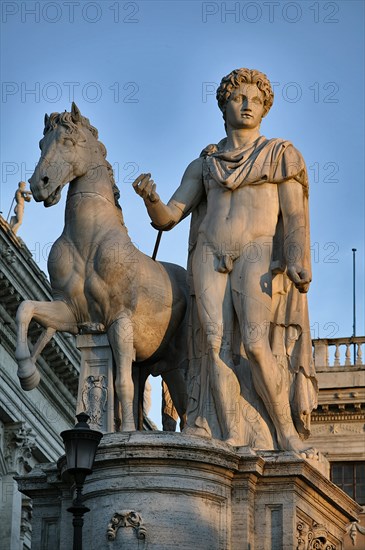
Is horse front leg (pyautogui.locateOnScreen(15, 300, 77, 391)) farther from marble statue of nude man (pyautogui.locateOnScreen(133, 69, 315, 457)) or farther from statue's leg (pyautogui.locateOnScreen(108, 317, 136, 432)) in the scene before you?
marble statue of nude man (pyautogui.locateOnScreen(133, 69, 315, 457))

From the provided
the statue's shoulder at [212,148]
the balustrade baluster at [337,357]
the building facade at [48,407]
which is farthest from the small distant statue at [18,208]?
the statue's shoulder at [212,148]

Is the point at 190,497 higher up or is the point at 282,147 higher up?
the point at 282,147

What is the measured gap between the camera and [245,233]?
1983 cm

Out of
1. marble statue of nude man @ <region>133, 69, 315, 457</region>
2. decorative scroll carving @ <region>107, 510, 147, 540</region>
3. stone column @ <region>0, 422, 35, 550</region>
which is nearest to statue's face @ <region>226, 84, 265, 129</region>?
marble statue of nude man @ <region>133, 69, 315, 457</region>

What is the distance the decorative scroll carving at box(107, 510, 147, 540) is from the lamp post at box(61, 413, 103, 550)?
937 mm

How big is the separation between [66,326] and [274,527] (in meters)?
3.06

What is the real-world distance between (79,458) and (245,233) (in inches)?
148

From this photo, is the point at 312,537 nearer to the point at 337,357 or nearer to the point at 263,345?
the point at 263,345

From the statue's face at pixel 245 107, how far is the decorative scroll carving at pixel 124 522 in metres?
4.58

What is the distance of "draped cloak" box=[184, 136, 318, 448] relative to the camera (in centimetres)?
1959

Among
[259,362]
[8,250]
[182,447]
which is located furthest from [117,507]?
[8,250]

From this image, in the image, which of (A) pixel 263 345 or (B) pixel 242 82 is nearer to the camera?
(A) pixel 263 345

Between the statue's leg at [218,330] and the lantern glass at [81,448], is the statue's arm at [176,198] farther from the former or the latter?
the lantern glass at [81,448]

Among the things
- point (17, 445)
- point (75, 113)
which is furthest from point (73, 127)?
point (17, 445)
